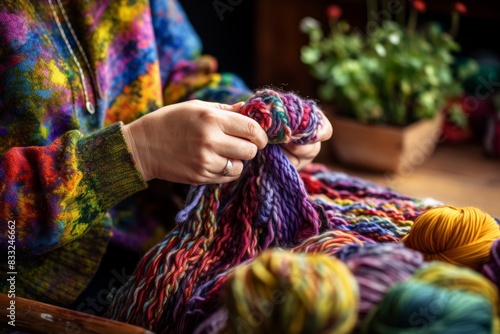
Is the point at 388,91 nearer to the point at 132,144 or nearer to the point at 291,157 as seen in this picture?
the point at 291,157

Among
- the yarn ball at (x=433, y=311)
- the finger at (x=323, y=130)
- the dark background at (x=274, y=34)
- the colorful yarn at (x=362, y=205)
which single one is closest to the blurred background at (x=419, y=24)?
the dark background at (x=274, y=34)

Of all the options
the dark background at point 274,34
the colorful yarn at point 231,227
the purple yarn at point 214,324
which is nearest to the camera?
the purple yarn at point 214,324

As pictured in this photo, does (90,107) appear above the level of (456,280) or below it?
above

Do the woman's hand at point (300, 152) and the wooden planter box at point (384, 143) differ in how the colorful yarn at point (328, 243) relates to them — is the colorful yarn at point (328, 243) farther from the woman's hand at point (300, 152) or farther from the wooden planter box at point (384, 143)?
the wooden planter box at point (384, 143)

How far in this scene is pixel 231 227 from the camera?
80cm

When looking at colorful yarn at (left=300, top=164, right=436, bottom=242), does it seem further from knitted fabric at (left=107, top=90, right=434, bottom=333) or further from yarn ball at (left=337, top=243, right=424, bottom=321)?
yarn ball at (left=337, top=243, right=424, bottom=321)

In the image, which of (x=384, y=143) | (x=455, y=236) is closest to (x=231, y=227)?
(x=455, y=236)

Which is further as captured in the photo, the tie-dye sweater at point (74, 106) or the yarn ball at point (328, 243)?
the tie-dye sweater at point (74, 106)

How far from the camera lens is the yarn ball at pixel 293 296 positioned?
50cm

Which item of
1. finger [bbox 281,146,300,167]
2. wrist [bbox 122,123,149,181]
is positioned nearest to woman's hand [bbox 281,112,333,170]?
finger [bbox 281,146,300,167]

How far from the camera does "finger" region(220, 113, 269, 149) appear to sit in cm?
74

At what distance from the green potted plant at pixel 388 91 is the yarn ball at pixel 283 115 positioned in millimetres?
734

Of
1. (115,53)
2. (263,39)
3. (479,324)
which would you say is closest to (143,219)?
(115,53)

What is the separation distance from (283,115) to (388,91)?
809mm
